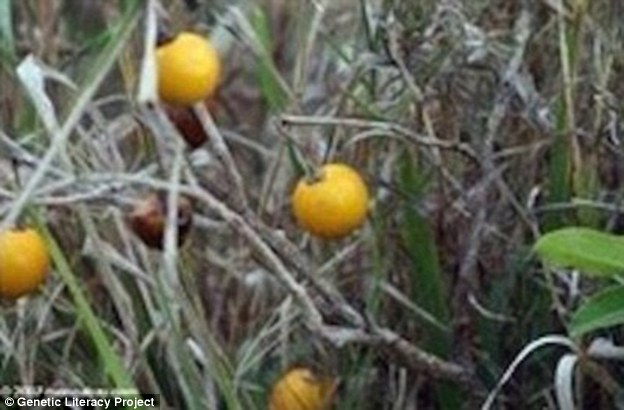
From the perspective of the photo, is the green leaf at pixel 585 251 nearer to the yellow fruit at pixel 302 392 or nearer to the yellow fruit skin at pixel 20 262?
the yellow fruit at pixel 302 392

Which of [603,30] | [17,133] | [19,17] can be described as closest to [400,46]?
[603,30]

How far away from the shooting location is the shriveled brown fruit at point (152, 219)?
1.11 meters

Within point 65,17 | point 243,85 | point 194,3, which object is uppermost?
point 194,3

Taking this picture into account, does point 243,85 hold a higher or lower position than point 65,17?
lower

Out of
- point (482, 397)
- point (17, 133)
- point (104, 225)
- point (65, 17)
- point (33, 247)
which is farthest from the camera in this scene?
point (65, 17)

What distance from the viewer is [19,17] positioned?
1.87 metres

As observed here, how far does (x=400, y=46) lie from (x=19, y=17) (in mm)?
699

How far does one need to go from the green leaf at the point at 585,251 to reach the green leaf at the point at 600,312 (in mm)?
14

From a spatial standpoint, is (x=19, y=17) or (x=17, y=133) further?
(x=19, y=17)

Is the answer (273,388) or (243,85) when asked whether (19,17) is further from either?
(273,388)

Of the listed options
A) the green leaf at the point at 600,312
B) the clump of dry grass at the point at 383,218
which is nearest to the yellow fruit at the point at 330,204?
the clump of dry grass at the point at 383,218

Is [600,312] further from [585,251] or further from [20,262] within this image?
[20,262]

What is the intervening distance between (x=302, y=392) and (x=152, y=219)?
0.64 feet

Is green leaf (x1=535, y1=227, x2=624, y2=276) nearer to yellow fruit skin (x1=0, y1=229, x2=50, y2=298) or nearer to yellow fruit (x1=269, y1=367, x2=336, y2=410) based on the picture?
yellow fruit (x1=269, y1=367, x2=336, y2=410)
